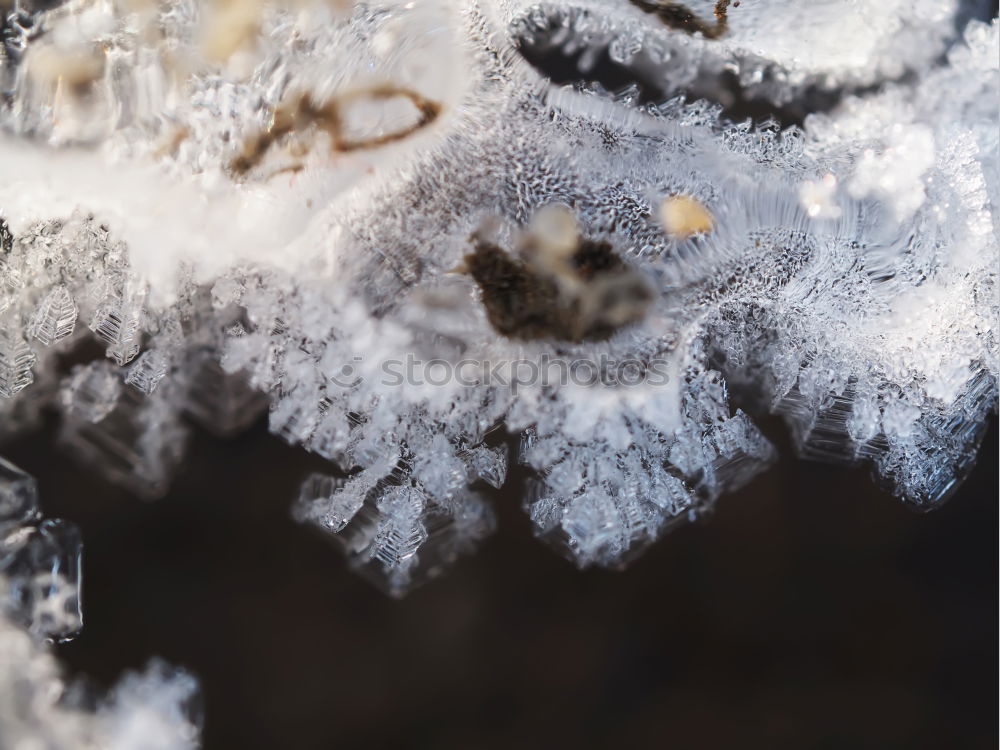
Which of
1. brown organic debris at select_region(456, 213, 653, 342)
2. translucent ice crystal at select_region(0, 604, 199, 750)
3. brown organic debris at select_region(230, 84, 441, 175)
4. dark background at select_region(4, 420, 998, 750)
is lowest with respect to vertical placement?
translucent ice crystal at select_region(0, 604, 199, 750)

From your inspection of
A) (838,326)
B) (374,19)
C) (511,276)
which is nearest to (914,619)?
(838,326)

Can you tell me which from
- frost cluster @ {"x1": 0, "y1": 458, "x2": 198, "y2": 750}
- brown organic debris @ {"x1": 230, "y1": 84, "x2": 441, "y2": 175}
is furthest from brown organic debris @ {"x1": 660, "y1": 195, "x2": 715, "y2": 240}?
frost cluster @ {"x1": 0, "y1": 458, "x2": 198, "y2": 750}

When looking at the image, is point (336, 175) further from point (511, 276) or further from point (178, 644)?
point (178, 644)

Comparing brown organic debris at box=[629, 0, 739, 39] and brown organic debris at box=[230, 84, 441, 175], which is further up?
brown organic debris at box=[629, 0, 739, 39]

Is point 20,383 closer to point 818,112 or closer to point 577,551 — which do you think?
point 577,551

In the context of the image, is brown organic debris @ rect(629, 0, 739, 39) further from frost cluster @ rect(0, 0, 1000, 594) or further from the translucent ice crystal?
the translucent ice crystal

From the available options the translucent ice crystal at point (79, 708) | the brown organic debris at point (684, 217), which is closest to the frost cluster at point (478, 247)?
the brown organic debris at point (684, 217)

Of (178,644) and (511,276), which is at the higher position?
(511,276)
